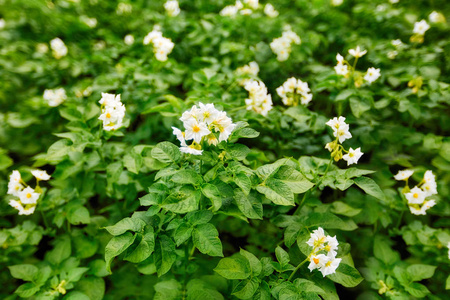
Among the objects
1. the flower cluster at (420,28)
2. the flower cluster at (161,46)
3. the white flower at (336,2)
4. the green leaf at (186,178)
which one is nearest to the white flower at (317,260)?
the green leaf at (186,178)

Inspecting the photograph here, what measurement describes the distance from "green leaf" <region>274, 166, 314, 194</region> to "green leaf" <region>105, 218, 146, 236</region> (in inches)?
24.4

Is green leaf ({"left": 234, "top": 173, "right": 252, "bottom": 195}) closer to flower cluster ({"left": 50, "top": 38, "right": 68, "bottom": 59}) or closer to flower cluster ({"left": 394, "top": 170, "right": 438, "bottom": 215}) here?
flower cluster ({"left": 394, "top": 170, "right": 438, "bottom": 215})

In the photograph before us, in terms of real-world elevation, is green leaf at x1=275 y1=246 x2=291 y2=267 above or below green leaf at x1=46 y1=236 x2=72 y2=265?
above

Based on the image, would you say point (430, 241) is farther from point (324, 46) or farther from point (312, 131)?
point (324, 46)

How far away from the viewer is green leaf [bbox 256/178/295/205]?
4.04 ft

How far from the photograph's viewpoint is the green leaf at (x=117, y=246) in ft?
3.91

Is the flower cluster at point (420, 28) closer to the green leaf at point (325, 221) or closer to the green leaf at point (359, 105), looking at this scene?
the green leaf at point (359, 105)

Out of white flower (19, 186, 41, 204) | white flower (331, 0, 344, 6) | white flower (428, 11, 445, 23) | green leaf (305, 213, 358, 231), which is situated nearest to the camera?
green leaf (305, 213, 358, 231)

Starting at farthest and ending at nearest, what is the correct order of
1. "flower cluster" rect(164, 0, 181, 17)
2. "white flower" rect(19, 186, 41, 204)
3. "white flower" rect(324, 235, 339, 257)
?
"flower cluster" rect(164, 0, 181, 17), "white flower" rect(19, 186, 41, 204), "white flower" rect(324, 235, 339, 257)

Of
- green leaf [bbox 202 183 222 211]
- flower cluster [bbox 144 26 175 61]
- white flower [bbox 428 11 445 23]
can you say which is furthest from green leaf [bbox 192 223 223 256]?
white flower [bbox 428 11 445 23]

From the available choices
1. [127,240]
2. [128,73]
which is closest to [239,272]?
[127,240]

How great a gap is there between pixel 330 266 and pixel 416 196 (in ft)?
2.93

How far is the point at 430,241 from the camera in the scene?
Answer: 1840 millimetres

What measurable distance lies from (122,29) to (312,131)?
8.34 ft
